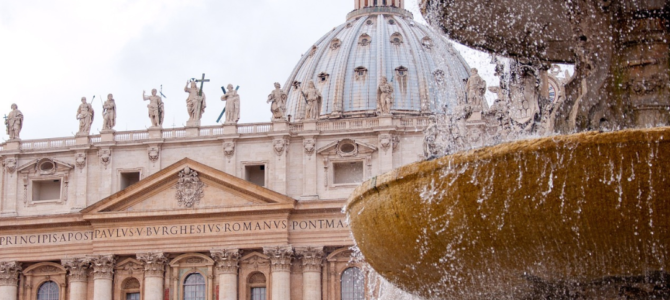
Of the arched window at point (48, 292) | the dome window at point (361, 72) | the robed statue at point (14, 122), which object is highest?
the dome window at point (361, 72)

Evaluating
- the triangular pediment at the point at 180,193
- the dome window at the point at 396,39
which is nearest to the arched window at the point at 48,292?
the triangular pediment at the point at 180,193

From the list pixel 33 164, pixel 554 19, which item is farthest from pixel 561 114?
pixel 33 164

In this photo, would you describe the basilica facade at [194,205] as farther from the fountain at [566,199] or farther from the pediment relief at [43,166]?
the fountain at [566,199]

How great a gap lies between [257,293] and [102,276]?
5.86m

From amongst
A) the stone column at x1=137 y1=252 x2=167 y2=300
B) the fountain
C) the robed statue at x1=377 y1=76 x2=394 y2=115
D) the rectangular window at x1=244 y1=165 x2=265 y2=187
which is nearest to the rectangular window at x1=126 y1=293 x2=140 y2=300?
the stone column at x1=137 y1=252 x2=167 y2=300

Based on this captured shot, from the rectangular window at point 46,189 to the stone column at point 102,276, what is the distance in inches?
151

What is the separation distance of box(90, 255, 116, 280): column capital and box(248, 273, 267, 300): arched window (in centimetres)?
527

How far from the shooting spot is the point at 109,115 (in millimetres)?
48344

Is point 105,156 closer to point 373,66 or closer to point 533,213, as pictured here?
point 533,213

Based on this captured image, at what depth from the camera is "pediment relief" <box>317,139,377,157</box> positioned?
45.5 m

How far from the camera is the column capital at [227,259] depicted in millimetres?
45250

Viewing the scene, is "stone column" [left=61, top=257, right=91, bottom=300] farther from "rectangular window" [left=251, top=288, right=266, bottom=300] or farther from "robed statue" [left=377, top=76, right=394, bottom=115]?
"robed statue" [left=377, top=76, right=394, bottom=115]

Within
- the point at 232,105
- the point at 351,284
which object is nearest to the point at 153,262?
the point at 232,105

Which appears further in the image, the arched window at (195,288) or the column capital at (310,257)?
the arched window at (195,288)
